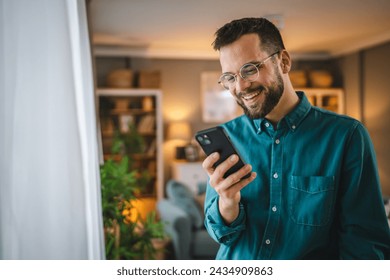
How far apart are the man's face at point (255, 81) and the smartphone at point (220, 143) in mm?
87

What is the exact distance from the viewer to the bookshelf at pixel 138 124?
389 centimetres

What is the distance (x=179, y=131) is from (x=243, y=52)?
10.6 feet

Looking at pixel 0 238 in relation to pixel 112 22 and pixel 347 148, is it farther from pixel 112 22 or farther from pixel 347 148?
pixel 112 22

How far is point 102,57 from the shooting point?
13.5 feet

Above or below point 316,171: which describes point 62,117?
above

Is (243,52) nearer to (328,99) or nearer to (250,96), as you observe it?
(250,96)

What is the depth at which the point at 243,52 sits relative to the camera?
2.74ft

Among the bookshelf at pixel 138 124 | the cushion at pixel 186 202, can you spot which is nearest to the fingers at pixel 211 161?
the cushion at pixel 186 202

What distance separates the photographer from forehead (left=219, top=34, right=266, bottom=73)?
2.73 feet

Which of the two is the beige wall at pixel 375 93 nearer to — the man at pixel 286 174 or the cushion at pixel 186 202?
the man at pixel 286 174
